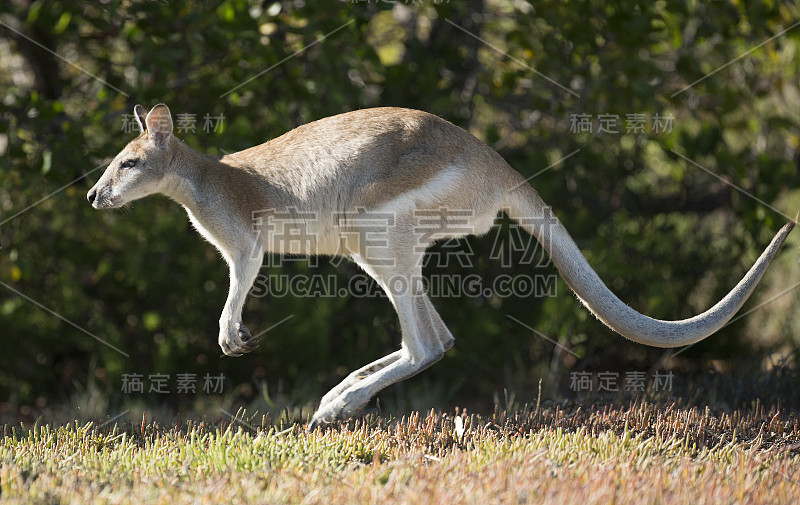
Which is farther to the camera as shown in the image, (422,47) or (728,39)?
Result: (422,47)

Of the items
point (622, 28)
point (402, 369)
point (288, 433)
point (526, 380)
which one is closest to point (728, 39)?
point (622, 28)

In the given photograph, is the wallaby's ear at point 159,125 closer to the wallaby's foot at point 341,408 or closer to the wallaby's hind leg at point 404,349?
the wallaby's hind leg at point 404,349

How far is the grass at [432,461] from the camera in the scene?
285cm

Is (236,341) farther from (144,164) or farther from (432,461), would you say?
(432,461)

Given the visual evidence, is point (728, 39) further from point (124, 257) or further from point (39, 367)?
point (39, 367)

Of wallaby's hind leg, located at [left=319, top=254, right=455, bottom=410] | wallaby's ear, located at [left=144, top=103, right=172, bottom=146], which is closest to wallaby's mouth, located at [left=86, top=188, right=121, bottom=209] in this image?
wallaby's ear, located at [left=144, top=103, right=172, bottom=146]

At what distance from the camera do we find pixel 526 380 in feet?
23.4

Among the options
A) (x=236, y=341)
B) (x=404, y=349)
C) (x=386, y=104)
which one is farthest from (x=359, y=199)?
(x=386, y=104)

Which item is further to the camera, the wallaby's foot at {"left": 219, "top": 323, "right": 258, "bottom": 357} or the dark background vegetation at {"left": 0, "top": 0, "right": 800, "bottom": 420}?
the dark background vegetation at {"left": 0, "top": 0, "right": 800, "bottom": 420}

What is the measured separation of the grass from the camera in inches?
112

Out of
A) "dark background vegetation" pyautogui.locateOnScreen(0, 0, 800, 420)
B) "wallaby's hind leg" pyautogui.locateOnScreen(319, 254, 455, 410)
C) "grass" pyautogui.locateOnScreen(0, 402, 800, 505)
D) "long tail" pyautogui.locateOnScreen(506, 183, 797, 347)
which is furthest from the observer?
"dark background vegetation" pyautogui.locateOnScreen(0, 0, 800, 420)

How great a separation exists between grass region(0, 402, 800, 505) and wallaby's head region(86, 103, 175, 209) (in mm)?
1077

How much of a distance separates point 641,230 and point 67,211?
4.50 m

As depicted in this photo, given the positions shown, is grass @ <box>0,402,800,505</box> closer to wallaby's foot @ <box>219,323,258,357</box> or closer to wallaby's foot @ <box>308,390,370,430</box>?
wallaby's foot @ <box>308,390,370,430</box>
